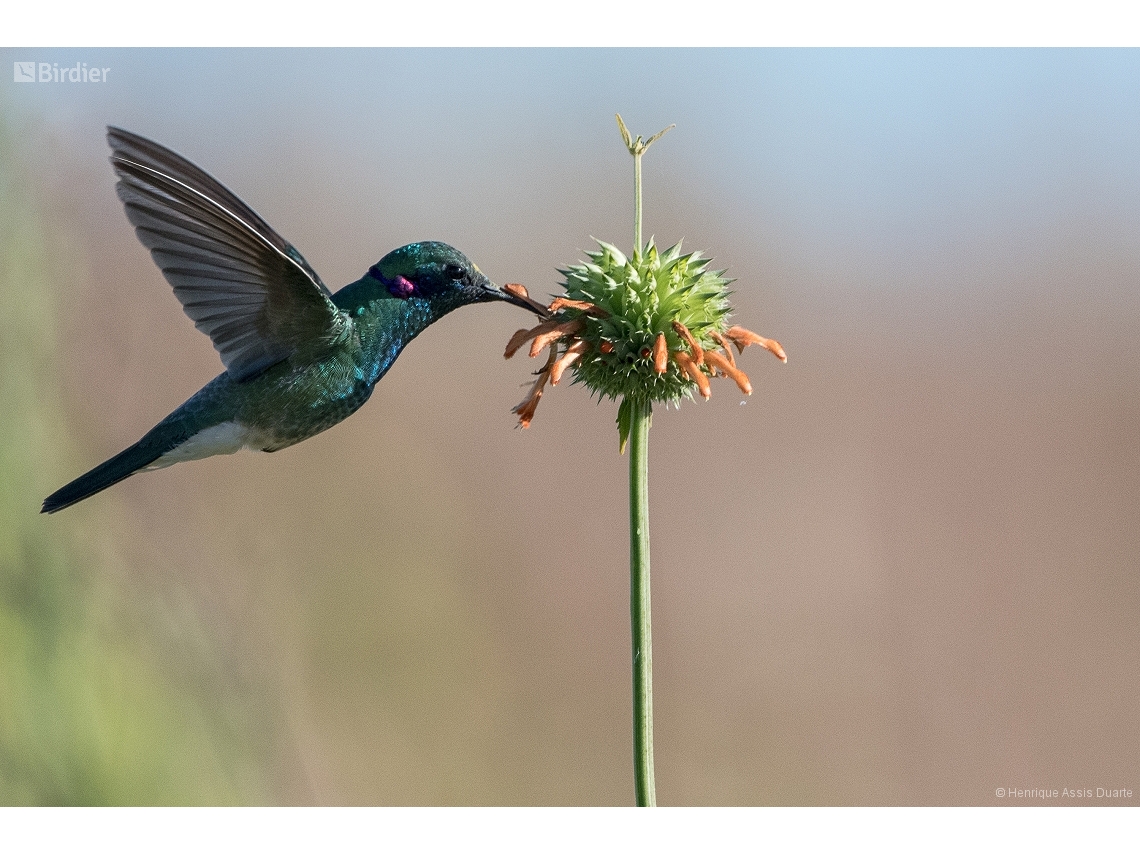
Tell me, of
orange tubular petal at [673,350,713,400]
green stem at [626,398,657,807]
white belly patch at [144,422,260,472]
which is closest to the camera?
green stem at [626,398,657,807]

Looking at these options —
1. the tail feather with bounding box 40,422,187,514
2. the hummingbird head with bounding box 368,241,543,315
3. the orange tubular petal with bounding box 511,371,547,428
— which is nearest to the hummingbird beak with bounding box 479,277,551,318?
the hummingbird head with bounding box 368,241,543,315

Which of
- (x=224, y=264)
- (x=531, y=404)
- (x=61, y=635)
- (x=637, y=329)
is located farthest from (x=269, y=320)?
(x=61, y=635)

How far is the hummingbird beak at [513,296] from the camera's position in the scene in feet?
6.39

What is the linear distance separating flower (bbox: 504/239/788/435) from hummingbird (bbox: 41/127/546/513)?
3.5 inches

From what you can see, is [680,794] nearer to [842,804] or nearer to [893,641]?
[842,804]

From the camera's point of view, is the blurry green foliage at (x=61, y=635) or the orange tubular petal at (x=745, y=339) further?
the blurry green foliage at (x=61, y=635)

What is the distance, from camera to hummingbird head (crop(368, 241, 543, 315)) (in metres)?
2.00

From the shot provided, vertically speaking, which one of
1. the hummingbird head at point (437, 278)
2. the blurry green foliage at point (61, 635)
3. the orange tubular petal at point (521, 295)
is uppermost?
the hummingbird head at point (437, 278)

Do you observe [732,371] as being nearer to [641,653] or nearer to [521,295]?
[521,295]

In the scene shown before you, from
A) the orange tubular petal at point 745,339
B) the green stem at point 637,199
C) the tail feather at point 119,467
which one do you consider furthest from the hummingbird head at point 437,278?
the tail feather at point 119,467

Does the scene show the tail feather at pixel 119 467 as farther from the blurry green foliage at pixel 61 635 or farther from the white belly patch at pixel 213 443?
the blurry green foliage at pixel 61 635

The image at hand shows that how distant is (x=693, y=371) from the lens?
1.87m

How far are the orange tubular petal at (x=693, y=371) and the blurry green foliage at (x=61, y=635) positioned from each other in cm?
207

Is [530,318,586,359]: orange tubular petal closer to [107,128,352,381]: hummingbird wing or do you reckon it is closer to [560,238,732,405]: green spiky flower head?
[560,238,732,405]: green spiky flower head
